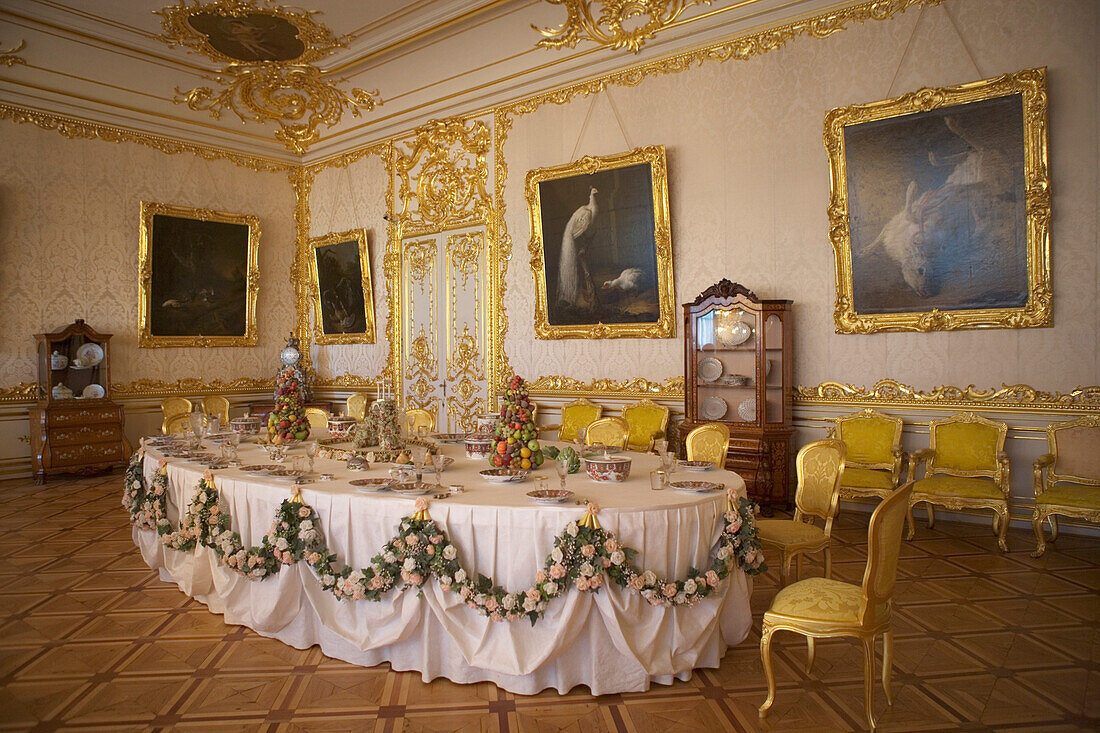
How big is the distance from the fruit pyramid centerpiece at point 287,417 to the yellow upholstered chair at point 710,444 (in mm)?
2732

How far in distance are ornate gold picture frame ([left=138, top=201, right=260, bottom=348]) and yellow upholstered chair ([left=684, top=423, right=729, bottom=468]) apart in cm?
753

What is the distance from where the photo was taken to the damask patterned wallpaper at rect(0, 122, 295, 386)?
7582 millimetres

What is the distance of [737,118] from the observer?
243 inches

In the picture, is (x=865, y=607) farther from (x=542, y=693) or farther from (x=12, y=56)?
(x=12, y=56)

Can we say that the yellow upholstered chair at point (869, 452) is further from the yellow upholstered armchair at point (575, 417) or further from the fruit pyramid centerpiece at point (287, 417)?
the fruit pyramid centerpiece at point (287, 417)

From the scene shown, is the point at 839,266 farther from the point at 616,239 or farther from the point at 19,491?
the point at 19,491

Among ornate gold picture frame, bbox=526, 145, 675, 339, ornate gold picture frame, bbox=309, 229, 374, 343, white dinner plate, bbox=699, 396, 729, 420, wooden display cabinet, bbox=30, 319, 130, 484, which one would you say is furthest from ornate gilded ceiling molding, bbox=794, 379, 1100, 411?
wooden display cabinet, bbox=30, 319, 130, 484

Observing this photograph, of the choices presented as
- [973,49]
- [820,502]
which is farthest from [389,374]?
[973,49]

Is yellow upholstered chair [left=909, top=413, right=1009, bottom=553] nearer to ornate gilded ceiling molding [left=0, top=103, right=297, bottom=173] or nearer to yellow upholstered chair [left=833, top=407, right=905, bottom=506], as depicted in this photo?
yellow upholstered chair [left=833, top=407, right=905, bottom=506]

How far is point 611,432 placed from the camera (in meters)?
4.82

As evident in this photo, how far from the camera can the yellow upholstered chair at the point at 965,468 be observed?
188 inches

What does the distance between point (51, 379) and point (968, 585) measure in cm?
892

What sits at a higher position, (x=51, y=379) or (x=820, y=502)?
(x=51, y=379)

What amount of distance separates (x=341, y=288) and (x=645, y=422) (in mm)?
5281
